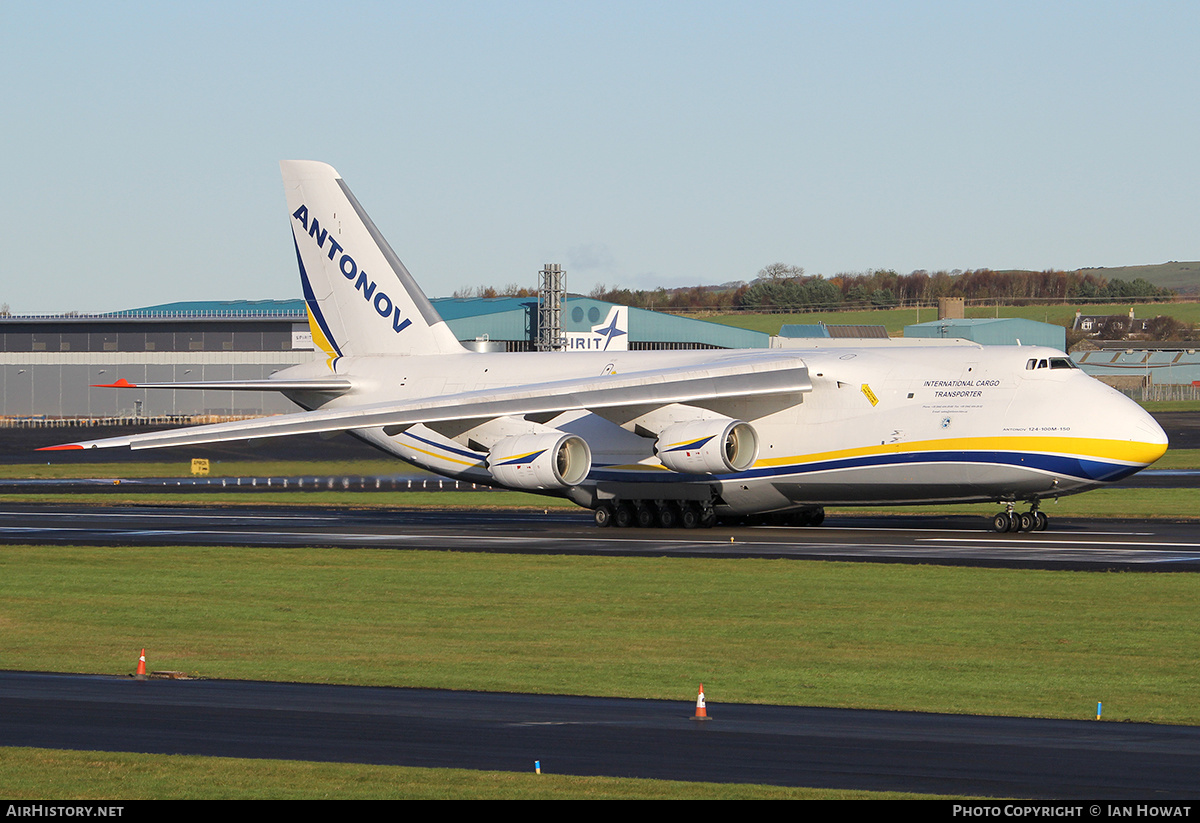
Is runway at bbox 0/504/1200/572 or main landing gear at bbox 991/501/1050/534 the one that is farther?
main landing gear at bbox 991/501/1050/534

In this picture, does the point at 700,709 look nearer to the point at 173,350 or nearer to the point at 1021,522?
the point at 1021,522

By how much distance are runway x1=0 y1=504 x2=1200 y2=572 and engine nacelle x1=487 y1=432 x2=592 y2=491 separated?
1245mm

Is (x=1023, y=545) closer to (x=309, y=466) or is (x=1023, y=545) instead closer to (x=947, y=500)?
(x=947, y=500)

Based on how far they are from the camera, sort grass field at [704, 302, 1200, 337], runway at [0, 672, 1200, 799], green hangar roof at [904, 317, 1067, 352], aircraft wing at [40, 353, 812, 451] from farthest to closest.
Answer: grass field at [704, 302, 1200, 337] → green hangar roof at [904, 317, 1067, 352] → aircraft wing at [40, 353, 812, 451] → runway at [0, 672, 1200, 799]

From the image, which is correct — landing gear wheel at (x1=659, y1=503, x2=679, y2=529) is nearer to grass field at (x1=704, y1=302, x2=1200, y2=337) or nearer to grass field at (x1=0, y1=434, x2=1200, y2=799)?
grass field at (x1=0, y1=434, x2=1200, y2=799)

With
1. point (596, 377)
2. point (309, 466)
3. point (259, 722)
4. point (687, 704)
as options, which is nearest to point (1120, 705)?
point (687, 704)

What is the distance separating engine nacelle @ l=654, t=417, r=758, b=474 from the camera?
1256 inches

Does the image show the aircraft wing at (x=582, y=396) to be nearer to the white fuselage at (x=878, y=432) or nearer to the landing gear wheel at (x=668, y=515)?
the white fuselage at (x=878, y=432)

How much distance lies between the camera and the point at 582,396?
105 feet

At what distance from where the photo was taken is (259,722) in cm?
1227

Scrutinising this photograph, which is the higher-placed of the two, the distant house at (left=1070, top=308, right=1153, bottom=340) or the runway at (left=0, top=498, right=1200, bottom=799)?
the distant house at (left=1070, top=308, right=1153, bottom=340)

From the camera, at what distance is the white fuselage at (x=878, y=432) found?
98.5 feet

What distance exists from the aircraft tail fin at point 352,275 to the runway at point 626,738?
24654 mm

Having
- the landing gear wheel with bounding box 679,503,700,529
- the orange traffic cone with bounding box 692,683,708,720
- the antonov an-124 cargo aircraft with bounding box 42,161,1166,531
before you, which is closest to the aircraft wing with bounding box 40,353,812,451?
the antonov an-124 cargo aircraft with bounding box 42,161,1166,531
